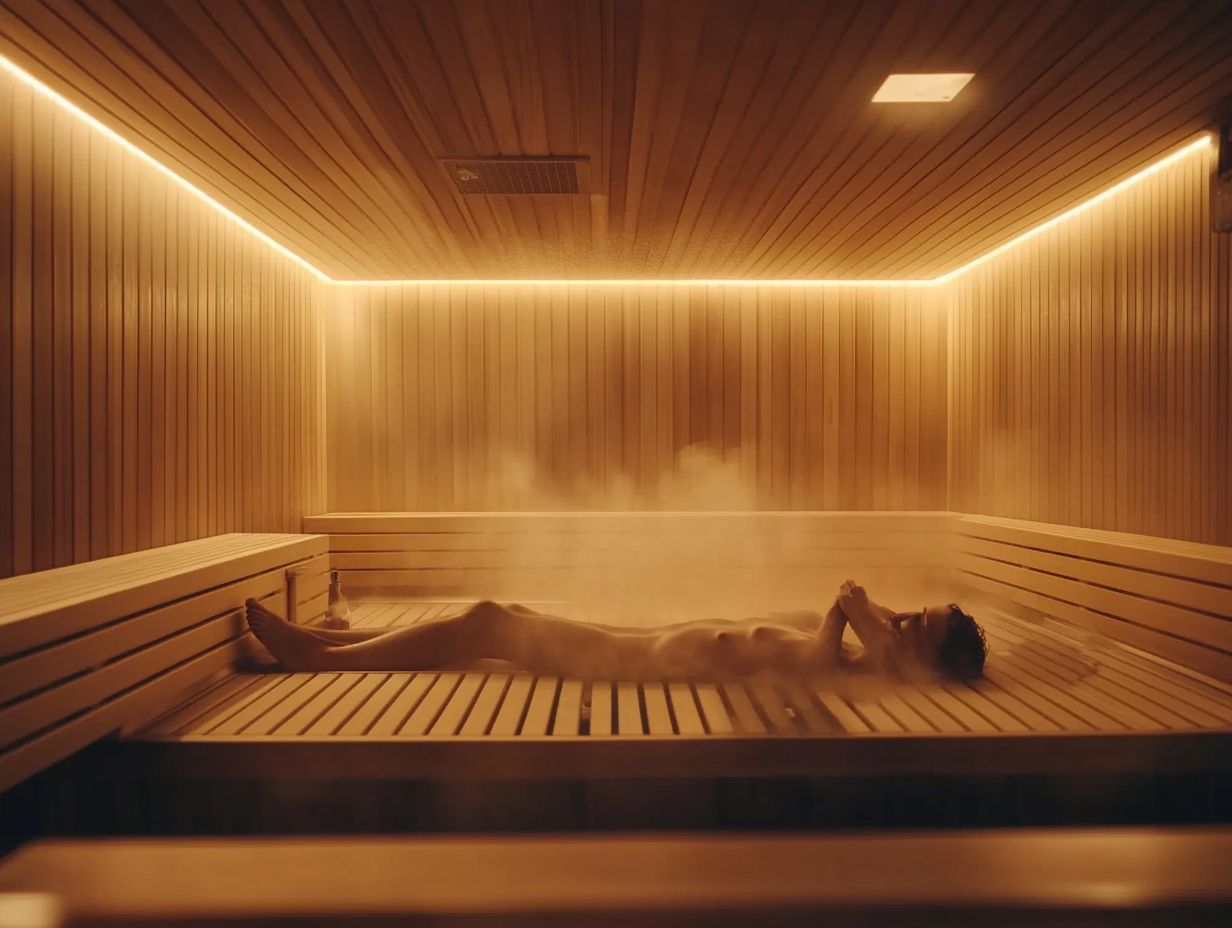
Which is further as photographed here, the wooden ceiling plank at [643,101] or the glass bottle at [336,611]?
the glass bottle at [336,611]

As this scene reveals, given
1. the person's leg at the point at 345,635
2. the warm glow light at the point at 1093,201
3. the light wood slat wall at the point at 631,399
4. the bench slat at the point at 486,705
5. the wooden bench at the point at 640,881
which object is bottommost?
the bench slat at the point at 486,705

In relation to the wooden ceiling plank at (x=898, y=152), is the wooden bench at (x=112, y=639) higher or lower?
lower

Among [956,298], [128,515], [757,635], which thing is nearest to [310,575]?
[128,515]

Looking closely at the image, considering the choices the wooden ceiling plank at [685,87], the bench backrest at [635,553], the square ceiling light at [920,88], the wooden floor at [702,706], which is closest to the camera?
the wooden ceiling plank at [685,87]

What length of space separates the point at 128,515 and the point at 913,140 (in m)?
3.64

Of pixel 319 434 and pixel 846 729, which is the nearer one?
pixel 846 729

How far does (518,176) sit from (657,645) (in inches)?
86.2

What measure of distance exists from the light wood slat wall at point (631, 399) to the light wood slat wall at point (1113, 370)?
2.04 feet

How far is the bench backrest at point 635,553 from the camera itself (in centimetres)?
466

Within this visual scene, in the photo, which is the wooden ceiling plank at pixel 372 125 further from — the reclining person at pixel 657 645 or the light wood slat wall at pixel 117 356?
the reclining person at pixel 657 645

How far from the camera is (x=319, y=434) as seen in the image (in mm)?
4965

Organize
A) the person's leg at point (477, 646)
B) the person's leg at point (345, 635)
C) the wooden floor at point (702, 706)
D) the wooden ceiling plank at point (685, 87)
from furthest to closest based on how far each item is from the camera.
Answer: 1. the person's leg at point (345, 635)
2. the person's leg at point (477, 646)
3. the wooden floor at point (702, 706)
4. the wooden ceiling plank at point (685, 87)

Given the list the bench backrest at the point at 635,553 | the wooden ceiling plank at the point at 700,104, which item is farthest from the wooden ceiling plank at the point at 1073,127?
the bench backrest at the point at 635,553

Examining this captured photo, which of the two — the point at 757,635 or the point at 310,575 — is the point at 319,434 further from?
the point at 757,635
